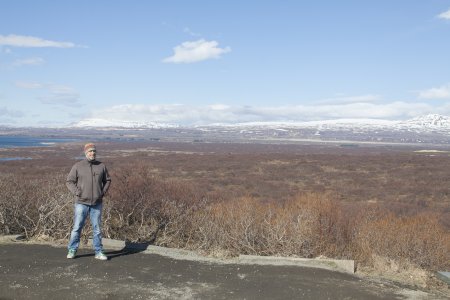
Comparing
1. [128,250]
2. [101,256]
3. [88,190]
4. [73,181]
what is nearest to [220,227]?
[128,250]

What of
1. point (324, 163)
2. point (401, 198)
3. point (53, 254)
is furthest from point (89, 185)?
point (324, 163)

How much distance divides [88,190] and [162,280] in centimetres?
184

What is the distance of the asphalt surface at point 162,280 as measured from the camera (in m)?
5.61

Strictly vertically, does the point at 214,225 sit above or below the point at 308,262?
above

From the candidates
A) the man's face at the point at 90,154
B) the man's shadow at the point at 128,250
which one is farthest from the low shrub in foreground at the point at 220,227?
the man's face at the point at 90,154

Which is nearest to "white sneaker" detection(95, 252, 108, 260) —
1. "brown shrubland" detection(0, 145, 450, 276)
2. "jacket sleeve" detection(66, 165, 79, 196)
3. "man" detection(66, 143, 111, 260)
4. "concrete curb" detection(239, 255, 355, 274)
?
"man" detection(66, 143, 111, 260)

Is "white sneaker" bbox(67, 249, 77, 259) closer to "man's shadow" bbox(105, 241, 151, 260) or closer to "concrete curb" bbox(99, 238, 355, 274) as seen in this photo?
"man's shadow" bbox(105, 241, 151, 260)

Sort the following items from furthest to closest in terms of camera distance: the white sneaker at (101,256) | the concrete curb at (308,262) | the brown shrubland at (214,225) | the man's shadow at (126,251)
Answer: the brown shrubland at (214,225) < the man's shadow at (126,251) < the white sneaker at (101,256) < the concrete curb at (308,262)

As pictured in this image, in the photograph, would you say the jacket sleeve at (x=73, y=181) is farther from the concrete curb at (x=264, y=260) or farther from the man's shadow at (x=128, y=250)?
the concrete curb at (x=264, y=260)

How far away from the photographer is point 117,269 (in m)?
6.50

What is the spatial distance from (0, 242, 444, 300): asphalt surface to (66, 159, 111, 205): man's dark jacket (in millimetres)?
956

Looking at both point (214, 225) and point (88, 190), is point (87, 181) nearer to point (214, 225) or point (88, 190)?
point (88, 190)

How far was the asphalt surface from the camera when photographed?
561cm

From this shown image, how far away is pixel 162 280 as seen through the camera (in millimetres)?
6125
